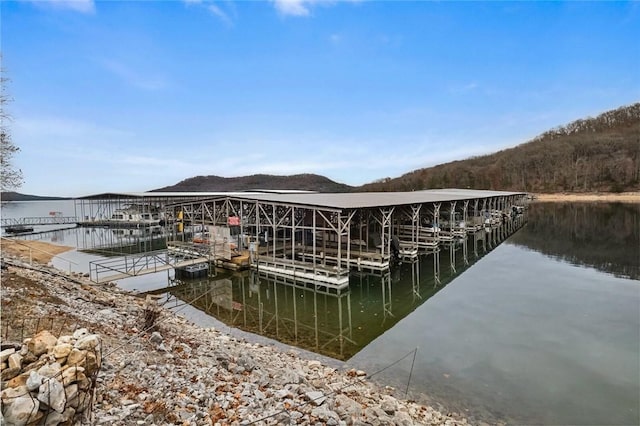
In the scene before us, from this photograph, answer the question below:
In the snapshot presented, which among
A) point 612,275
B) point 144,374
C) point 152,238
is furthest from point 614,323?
point 152,238

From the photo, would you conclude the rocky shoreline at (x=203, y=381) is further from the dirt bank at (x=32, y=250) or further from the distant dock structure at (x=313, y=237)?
the dirt bank at (x=32, y=250)

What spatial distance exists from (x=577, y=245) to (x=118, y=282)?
29.5 metres

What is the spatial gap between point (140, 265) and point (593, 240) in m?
32.1

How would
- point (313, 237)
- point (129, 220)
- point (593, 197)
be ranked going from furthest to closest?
1. point (593, 197)
2. point (129, 220)
3. point (313, 237)

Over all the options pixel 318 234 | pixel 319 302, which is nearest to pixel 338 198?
pixel 318 234

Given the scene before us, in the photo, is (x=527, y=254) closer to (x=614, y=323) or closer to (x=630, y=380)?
(x=614, y=323)

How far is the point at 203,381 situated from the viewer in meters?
5.81

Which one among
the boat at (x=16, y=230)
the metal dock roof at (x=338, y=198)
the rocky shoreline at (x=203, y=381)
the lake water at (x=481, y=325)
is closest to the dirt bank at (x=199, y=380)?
the rocky shoreline at (x=203, y=381)

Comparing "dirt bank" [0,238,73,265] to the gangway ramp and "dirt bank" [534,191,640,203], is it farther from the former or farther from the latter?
"dirt bank" [534,191,640,203]

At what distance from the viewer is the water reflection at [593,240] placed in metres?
19.3

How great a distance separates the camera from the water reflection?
759 inches

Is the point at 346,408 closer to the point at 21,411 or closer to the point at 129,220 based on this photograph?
the point at 21,411

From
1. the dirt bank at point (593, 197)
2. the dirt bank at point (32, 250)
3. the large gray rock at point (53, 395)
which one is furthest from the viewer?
the dirt bank at point (593, 197)

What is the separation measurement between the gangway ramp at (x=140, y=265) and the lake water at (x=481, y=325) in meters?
0.78
